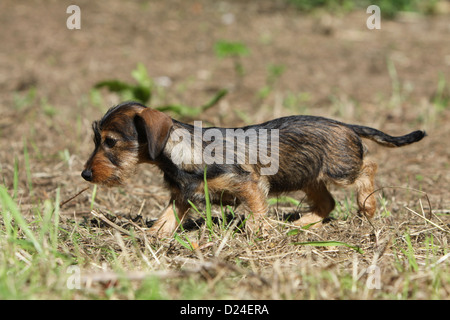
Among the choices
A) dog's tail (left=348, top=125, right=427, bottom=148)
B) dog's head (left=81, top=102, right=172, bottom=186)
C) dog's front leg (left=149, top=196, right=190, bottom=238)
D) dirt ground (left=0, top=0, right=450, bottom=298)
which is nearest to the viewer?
dog's head (left=81, top=102, right=172, bottom=186)

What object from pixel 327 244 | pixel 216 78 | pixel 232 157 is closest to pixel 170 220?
pixel 232 157

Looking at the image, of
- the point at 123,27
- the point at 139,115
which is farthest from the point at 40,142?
the point at 123,27

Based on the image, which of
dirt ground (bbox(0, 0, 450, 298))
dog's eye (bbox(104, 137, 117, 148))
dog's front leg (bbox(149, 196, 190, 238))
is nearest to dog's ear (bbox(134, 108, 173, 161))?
dog's eye (bbox(104, 137, 117, 148))

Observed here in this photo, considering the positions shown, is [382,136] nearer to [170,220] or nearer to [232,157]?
[232,157]

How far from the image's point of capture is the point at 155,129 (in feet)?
13.4

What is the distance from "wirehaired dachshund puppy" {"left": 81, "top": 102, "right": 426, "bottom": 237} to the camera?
431 centimetres

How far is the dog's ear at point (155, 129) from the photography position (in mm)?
4070

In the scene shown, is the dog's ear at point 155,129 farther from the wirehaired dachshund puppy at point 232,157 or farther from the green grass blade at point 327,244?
the green grass blade at point 327,244

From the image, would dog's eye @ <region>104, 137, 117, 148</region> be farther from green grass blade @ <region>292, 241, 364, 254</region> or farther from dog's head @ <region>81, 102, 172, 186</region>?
green grass blade @ <region>292, 241, 364, 254</region>

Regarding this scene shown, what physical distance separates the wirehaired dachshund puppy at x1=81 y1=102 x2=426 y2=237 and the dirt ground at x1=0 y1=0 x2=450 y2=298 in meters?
0.53

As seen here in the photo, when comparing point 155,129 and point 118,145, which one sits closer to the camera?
point 155,129

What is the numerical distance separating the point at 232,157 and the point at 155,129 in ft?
2.36

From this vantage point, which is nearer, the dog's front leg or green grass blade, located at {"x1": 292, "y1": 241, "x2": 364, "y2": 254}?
green grass blade, located at {"x1": 292, "y1": 241, "x2": 364, "y2": 254}
